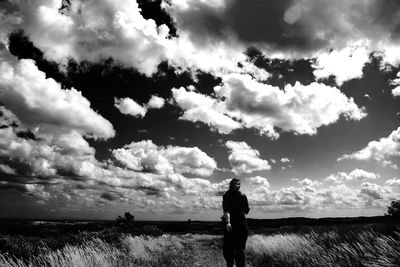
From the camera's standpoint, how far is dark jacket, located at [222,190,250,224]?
23.7 feet

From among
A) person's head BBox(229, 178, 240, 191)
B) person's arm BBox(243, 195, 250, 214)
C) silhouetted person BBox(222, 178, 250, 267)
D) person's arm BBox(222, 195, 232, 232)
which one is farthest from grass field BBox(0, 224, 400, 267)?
person's head BBox(229, 178, 240, 191)

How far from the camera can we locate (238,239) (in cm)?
724

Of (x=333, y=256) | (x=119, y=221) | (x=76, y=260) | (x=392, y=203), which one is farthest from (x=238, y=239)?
(x=119, y=221)

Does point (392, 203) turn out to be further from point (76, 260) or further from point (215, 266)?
point (76, 260)

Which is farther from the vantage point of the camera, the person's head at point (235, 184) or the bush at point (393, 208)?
the bush at point (393, 208)


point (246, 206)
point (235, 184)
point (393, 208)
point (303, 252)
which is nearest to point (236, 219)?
point (246, 206)

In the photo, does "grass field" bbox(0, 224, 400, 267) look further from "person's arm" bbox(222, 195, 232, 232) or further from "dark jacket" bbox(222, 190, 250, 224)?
"person's arm" bbox(222, 195, 232, 232)

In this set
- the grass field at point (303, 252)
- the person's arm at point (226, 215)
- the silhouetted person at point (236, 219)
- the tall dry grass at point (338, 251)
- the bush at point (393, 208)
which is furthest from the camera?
the bush at point (393, 208)

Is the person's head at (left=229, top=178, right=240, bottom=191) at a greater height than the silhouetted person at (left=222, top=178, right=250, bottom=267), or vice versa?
the person's head at (left=229, top=178, right=240, bottom=191)

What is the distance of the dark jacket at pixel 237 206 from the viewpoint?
7.23m

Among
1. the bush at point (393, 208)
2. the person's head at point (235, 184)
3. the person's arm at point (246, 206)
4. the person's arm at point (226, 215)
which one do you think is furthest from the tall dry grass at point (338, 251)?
the bush at point (393, 208)

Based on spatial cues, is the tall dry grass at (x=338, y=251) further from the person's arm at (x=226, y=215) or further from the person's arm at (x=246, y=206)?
the person's arm at (x=226, y=215)

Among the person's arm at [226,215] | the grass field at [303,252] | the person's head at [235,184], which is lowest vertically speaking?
the grass field at [303,252]

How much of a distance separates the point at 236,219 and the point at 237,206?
365 mm
